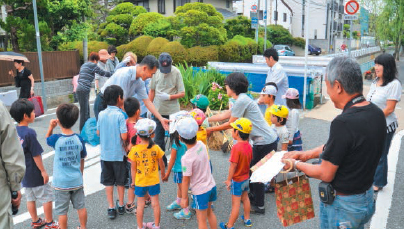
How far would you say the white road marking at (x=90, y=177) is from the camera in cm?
404

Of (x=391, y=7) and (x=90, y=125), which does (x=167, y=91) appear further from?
(x=391, y=7)

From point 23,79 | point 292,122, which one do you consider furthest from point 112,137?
point 23,79

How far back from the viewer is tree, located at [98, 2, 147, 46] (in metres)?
20.1

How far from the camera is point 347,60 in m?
2.19

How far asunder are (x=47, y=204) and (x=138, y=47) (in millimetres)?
14083

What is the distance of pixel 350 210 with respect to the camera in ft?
7.16

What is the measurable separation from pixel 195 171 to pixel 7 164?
1.60 m

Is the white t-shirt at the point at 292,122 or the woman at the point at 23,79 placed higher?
the woman at the point at 23,79

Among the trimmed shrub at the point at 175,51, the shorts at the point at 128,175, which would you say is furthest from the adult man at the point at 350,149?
the trimmed shrub at the point at 175,51

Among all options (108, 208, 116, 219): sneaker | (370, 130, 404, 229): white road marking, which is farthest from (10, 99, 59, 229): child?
(370, 130, 404, 229): white road marking

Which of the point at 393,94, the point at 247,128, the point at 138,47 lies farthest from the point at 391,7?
the point at 247,128

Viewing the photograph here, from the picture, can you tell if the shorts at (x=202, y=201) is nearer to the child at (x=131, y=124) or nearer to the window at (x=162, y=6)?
the child at (x=131, y=124)

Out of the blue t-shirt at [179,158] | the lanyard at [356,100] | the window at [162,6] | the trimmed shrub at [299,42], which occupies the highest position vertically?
the window at [162,6]

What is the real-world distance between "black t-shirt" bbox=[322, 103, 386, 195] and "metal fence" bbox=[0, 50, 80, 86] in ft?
38.3
